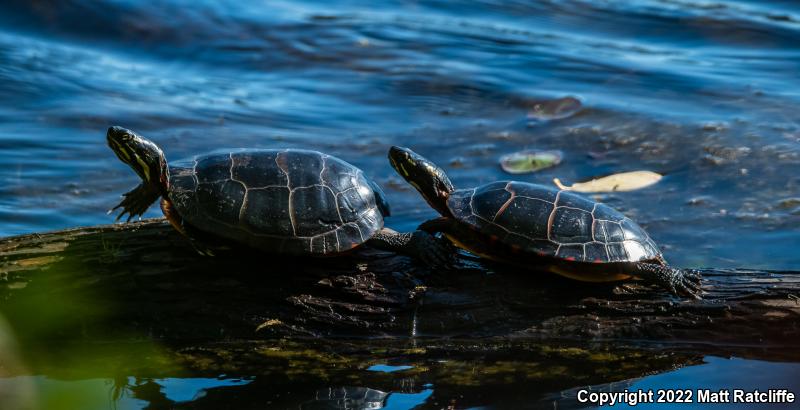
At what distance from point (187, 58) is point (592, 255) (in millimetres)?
7320

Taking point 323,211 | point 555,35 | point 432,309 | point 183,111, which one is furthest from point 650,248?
point 555,35

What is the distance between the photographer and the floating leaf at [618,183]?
666 cm

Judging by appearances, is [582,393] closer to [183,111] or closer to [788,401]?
[788,401]

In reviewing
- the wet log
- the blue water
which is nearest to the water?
the blue water

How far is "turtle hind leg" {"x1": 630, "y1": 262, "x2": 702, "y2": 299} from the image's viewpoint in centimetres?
376

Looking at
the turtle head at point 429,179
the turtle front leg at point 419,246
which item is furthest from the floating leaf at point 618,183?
the turtle front leg at point 419,246

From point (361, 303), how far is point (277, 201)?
0.60 metres

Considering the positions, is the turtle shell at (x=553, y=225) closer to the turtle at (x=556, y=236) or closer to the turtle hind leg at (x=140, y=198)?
the turtle at (x=556, y=236)

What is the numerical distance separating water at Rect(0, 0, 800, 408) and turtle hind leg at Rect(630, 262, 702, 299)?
1.68m

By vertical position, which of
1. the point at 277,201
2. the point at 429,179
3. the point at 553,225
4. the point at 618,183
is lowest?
the point at 553,225

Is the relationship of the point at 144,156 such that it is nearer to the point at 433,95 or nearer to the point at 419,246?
the point at 419,246

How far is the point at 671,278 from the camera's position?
3.76 metres

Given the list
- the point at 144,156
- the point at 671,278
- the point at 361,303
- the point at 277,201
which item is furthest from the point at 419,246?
the point at 144,156

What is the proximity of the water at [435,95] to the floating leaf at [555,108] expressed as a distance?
0.07 meters
